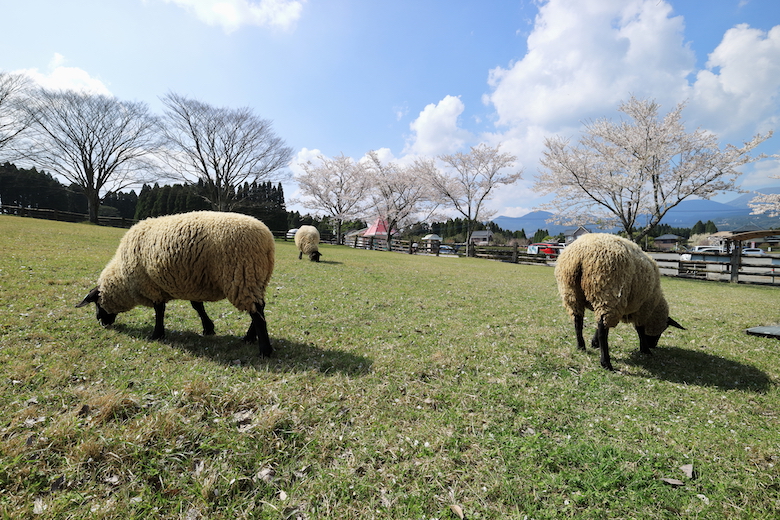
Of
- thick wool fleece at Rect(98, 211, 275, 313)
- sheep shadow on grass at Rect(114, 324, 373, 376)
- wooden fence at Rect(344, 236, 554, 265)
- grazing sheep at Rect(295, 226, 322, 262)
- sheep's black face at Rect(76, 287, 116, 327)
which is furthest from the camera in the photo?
wooden fence at Rect(344, 236, 554, 265)

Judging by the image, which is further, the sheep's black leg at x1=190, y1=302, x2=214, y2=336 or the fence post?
the fence post

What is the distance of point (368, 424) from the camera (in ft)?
10.7

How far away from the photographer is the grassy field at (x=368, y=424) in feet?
7.77

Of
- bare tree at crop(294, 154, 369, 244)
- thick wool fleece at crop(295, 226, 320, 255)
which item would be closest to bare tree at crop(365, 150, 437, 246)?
bare tree at crop(294, 154, 369, 244)

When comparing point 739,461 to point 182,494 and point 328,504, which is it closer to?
point 328,504

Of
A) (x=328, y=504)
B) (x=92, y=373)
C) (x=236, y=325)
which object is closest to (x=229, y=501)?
(x=328, y=504)

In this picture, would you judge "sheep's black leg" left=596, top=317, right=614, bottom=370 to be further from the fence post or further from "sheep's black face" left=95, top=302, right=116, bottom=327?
the fence post

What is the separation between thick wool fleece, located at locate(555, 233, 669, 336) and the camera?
4.95m

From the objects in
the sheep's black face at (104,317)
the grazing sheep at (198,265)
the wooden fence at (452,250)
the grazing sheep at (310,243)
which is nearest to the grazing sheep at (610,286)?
the grazing sheep at (198,265)

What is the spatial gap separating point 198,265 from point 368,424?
341 cm

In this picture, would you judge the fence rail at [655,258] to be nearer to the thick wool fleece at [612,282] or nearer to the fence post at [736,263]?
the fence post at [736,263]

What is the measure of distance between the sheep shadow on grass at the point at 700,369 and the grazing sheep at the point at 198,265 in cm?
607

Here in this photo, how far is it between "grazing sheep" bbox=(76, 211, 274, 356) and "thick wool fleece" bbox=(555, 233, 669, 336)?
16.5 feet

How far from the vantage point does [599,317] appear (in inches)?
196
